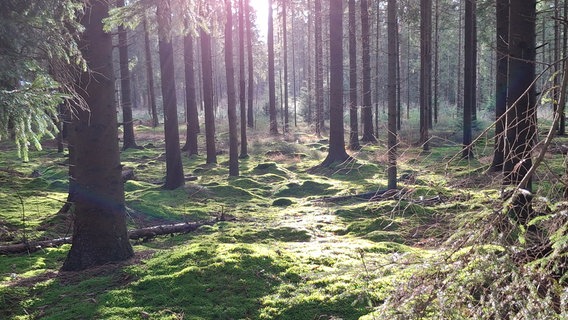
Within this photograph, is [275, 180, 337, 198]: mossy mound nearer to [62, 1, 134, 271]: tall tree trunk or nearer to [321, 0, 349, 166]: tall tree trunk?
[321, 0, 349, 166]: tall tree trunk

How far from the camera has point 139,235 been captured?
8.30 metres

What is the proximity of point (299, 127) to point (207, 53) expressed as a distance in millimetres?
16708

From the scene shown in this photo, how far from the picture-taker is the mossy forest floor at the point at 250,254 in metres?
3.97

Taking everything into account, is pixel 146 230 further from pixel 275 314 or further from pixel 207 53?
pixel 207 53

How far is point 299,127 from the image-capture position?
35688mm

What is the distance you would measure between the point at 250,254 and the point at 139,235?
3275 mm

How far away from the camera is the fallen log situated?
280 inches

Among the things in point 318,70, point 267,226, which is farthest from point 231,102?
point 318,70

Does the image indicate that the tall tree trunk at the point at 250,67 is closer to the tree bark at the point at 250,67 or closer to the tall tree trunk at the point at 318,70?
the tree bark at the point at 250,67

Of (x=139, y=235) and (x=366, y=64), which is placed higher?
(x=366, y=64)

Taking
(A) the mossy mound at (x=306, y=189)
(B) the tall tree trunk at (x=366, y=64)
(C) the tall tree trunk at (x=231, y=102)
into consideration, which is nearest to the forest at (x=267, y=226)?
(A) the mossy mound at (x=306, y=189)

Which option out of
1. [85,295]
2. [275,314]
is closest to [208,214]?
[85,295]

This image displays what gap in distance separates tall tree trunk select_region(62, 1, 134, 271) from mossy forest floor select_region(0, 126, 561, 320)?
1.18ft

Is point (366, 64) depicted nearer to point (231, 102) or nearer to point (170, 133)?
point (231, 102)
